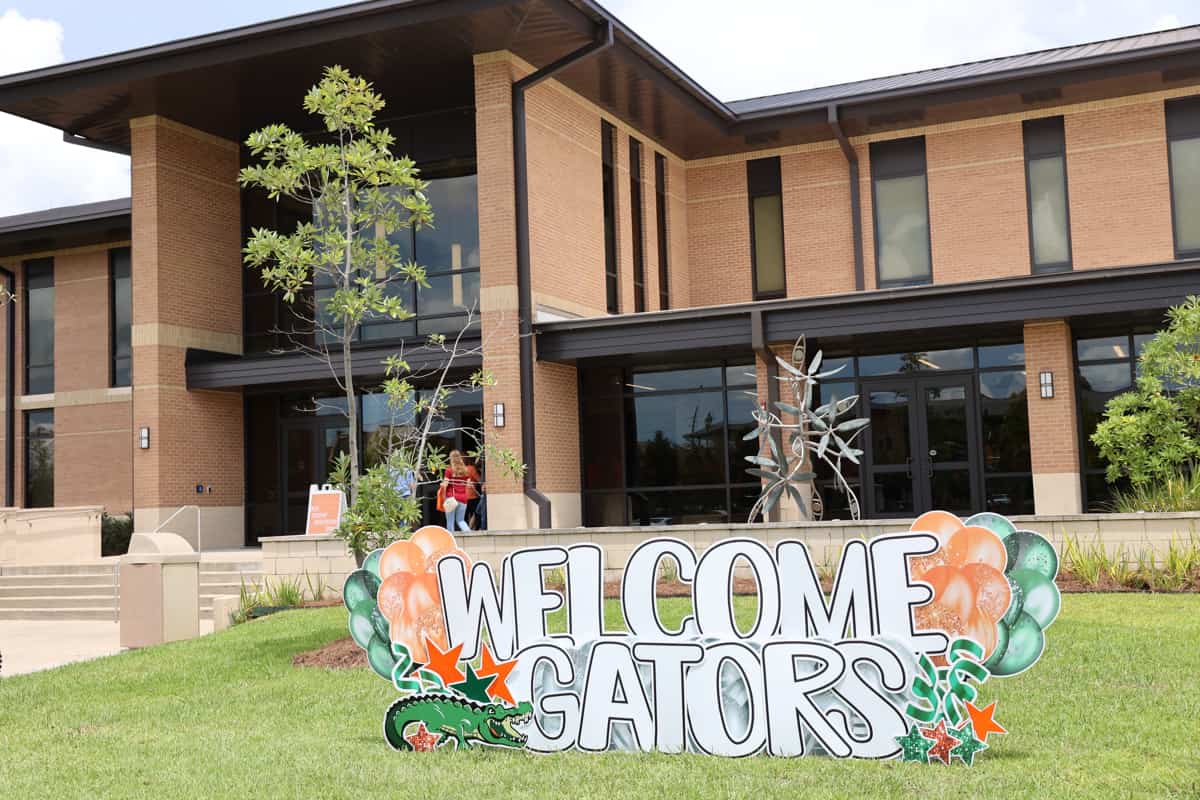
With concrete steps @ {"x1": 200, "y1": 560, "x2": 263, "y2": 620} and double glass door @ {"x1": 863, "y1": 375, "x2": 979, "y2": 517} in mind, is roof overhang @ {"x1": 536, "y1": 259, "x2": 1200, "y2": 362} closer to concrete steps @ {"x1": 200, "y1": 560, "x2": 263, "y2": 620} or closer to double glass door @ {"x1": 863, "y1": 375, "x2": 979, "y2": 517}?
double glass door @ {"x1": 863, "y1": 375, "x2": 979, "y2": 517}

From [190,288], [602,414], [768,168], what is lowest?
[602,414]

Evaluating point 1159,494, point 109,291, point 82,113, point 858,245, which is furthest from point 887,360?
point 109,291

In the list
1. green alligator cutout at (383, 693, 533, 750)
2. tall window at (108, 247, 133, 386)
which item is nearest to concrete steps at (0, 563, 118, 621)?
tall window at (108, 247, 133, 386)

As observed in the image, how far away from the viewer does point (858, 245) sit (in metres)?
22.9

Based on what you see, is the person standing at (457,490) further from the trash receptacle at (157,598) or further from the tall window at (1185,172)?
the tall window at (1185,172)

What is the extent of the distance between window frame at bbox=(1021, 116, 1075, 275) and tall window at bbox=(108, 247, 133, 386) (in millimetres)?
18365

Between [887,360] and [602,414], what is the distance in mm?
4949

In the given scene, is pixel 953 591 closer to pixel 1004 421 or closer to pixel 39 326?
pixel 1004 421

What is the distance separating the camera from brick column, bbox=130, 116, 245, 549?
22156 millimetres

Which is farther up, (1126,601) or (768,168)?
(768,168)

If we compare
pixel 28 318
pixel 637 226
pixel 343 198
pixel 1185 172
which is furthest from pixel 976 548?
pixel 28 318

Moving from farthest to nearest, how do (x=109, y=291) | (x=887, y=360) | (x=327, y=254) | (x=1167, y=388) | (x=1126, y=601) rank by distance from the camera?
(x=109, y=291)
(x=887, y=360)
(x=1167, y=388)
(x=327, y=254)
(x=1126, y=601)

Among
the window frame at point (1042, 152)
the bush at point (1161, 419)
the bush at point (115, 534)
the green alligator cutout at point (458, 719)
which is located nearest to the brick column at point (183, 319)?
the bush at point (115, 534)

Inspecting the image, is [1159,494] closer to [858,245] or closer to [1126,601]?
[1126,601]
